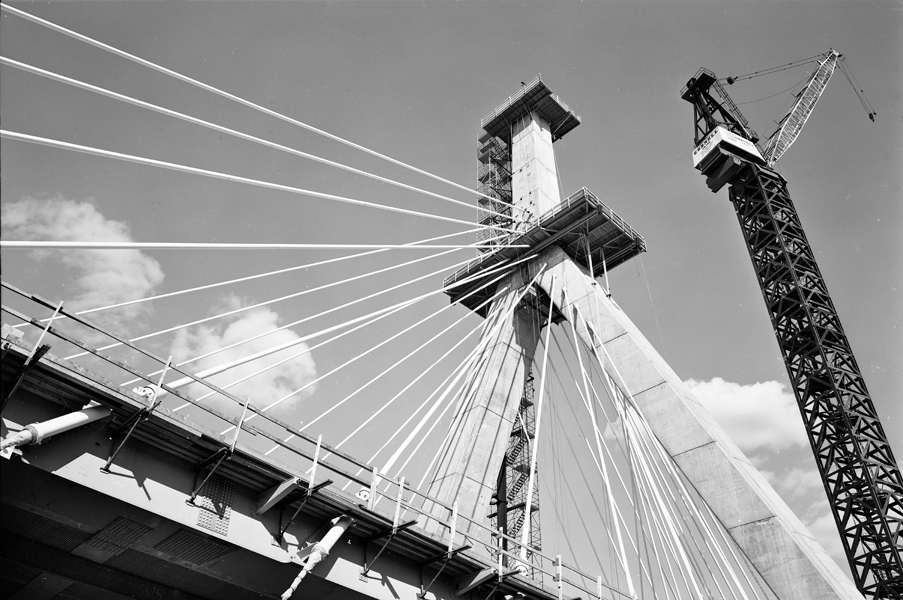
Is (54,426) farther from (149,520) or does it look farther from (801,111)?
(801,111)

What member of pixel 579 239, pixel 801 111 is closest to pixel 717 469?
pixel 579 239

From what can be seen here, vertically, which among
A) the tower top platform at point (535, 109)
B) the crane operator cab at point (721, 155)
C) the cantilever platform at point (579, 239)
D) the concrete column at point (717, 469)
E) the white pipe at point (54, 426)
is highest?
the crane operator cab at point (721, 155)

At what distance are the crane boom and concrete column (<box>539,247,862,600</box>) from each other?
2816cm

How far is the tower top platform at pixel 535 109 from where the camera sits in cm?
3016

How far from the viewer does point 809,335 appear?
36.5m

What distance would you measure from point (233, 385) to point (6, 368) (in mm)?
5222

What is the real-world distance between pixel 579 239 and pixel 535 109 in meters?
8.05

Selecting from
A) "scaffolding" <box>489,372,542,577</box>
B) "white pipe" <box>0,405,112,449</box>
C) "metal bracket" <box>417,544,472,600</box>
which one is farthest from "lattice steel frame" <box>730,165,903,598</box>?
"white pipe" <box>0,405,112,449</box>

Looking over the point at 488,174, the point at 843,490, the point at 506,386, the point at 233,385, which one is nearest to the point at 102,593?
the point at 233,385

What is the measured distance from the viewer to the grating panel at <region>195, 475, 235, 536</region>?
12.1m

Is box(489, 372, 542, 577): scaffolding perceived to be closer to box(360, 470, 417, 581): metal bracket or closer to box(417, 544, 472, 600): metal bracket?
box(417, 544, 472, 600): metal bracket

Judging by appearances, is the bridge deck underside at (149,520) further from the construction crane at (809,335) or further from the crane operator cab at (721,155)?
the crane operator cab at (721,155)

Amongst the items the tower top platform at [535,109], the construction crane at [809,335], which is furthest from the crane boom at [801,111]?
the tower top platform at [535,109]

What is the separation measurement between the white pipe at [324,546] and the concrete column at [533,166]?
1538 centimetres
